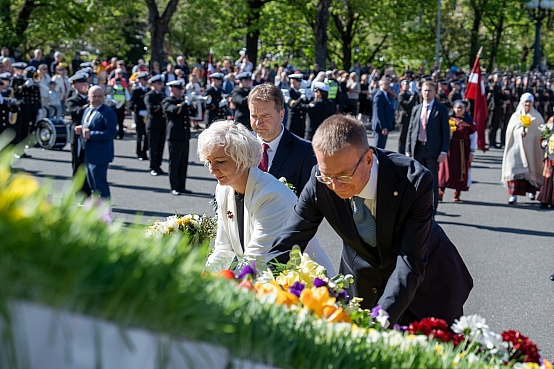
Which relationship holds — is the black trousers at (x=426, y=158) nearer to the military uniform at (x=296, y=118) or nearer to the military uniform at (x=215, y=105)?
the military uniform at (x=296, y=118)

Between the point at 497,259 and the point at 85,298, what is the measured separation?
8.26m

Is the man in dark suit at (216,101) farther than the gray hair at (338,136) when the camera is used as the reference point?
Yes

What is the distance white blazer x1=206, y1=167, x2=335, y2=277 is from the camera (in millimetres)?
4031

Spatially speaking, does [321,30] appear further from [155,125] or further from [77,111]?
[77,111]

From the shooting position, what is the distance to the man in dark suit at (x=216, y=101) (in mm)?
19453

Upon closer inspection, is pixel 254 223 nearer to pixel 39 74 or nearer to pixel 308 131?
pixel 308 131

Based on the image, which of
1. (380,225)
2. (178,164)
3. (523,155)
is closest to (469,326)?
(380,225)

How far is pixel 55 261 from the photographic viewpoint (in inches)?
47.4

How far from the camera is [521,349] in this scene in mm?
2389

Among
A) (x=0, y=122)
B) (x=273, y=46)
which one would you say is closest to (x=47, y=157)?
(x=0, y=122)

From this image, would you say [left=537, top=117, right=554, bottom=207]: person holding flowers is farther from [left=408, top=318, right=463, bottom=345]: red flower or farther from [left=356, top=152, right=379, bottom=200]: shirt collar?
[left=408, top=318, right=463, bottom=345]: red flower

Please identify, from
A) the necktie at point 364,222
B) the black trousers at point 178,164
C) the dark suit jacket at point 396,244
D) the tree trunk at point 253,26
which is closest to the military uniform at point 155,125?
the black trousers at point 178,164

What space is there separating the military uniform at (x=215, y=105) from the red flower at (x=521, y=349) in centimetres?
1704

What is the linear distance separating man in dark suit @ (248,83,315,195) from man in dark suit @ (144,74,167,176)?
9410mm
